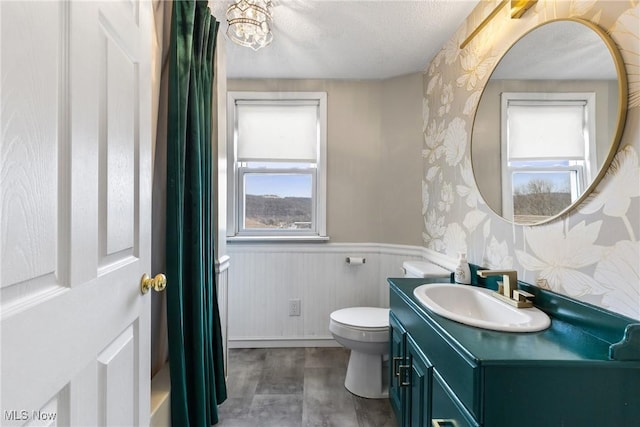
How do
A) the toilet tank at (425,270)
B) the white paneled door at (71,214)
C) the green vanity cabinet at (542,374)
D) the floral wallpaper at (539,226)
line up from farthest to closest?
the toilet tank at (425,270) → the floral wallpaper at (539,226) → the green vanity cabinet at (542,374) → the white paneled door at (71,214)

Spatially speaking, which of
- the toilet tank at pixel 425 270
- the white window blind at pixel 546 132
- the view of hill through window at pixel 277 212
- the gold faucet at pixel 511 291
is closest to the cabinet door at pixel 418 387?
the gold faucet at pixel 511 291

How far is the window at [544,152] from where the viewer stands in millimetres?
1025

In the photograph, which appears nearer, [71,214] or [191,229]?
[71,214]

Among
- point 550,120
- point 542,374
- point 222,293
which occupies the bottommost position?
point 222,293

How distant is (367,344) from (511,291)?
34.9 inches

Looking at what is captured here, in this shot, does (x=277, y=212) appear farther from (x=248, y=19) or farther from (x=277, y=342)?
(x=248, y=19)

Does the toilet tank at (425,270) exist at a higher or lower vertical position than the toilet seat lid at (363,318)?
higher

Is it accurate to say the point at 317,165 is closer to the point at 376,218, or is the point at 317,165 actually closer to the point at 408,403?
the point at 376,218

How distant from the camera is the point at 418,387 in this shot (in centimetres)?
119

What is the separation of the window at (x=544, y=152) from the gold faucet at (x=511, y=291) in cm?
26

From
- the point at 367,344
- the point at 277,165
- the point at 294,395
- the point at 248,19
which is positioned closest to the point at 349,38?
the point at 248,19

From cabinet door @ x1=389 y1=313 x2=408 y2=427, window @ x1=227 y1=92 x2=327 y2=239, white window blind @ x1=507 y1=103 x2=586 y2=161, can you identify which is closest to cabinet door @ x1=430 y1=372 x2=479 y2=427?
cabinet door @ x1=389 y1=313 x2=408 y2=427

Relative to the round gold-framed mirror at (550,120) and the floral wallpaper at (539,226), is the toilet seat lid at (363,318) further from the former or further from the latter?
the round gold-framed mirror at (550,120)

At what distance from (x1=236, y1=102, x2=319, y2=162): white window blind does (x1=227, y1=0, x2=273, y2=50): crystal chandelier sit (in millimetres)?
837
